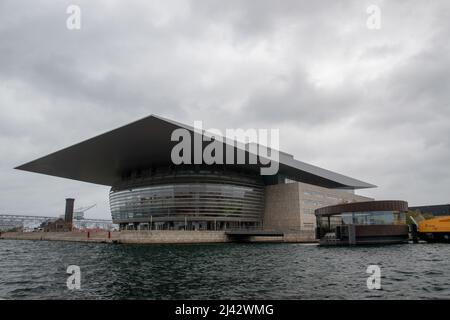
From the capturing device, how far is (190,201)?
76062 millimetres

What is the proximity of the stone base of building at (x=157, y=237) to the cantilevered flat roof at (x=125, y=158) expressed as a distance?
1478 cm

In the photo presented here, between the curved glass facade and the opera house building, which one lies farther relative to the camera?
the curved glass facade

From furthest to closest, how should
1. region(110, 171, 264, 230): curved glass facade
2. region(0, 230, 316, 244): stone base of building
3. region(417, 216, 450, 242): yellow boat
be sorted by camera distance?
region(110, 171, 264, 230): curved glass facade → region(0, 230, 316, 244): stone base of building → region(417, 216, 450, 242): yellow boat

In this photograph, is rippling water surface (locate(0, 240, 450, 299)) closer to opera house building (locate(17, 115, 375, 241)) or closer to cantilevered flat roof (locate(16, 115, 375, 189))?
cantilevered flat roof (locate(16, 115, 375, 189))

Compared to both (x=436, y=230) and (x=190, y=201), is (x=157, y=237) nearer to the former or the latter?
(x=190, y=201)

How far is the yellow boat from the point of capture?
45.5 metres

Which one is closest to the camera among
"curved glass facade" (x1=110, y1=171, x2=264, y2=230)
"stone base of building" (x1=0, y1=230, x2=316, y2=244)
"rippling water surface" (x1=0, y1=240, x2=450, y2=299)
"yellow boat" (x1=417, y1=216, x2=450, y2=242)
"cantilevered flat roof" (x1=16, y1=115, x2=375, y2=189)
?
"rippling water surface" (x1=0, y1=240, x2=450, y2=299)

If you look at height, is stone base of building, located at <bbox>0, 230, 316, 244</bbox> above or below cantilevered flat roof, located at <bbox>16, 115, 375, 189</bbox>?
below

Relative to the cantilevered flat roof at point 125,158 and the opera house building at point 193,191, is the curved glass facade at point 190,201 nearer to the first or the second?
the opera house building at point 193,191

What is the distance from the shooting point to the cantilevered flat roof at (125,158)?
56812 mm

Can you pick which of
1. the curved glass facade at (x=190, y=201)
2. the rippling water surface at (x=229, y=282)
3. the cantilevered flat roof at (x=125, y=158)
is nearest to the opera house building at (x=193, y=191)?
the curved glass facade at (x=190, y=201)

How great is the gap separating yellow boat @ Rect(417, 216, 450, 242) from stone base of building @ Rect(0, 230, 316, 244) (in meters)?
23.3

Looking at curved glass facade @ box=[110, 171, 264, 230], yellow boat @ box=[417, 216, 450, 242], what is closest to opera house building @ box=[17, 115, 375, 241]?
curved glass facade @ box=[110, 171, 264, 230]
